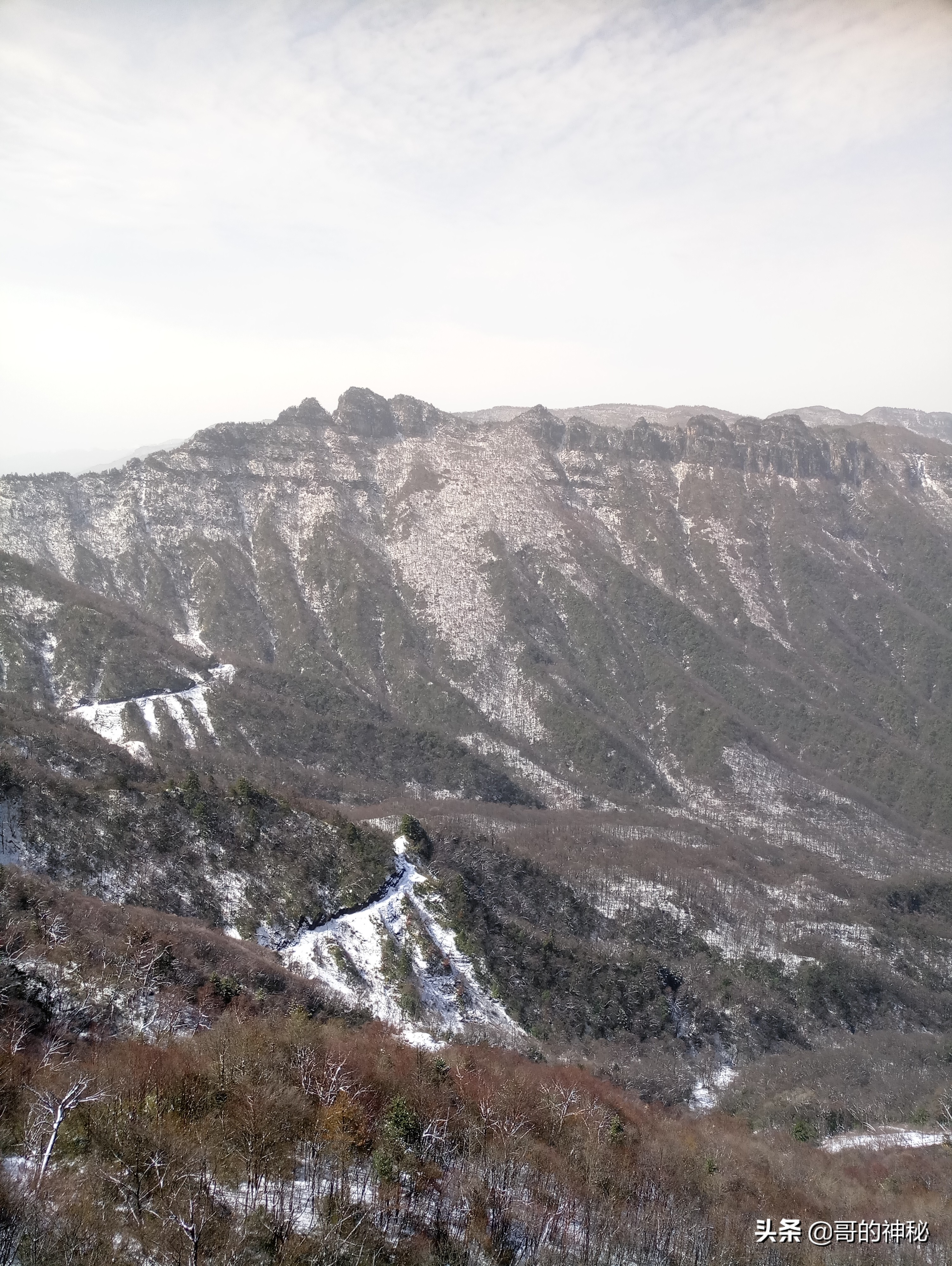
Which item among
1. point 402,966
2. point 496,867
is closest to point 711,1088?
point 402,966

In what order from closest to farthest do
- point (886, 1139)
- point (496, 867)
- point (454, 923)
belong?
point (886, 1139)
point (454, 923)
point (496, 867)

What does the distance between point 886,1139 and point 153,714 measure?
4991 inches

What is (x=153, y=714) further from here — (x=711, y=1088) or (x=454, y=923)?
(x=711, y=1088)

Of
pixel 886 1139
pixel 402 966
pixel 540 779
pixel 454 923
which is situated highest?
pixel 402 966

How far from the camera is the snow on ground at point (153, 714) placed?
13925 cm

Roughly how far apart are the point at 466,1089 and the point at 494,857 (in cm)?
6581

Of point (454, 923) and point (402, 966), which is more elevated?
point (402, 966)

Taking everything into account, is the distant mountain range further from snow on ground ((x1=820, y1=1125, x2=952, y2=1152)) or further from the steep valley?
snow on ground ((x1=820, y1=1125, x2=952, y2=1152))

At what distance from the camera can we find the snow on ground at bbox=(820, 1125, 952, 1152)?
2366 inches

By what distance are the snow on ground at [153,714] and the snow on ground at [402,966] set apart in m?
66.3

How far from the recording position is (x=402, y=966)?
76.0m

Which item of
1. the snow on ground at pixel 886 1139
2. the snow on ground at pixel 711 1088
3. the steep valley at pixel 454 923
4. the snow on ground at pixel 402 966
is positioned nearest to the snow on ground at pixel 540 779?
the steep valley at pixel 454 923

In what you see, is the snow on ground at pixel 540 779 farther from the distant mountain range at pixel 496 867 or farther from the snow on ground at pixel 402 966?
the snow on ground at pixel 402 966

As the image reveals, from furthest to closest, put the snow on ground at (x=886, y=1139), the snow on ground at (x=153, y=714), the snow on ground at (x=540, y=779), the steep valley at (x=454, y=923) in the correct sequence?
the snow on ground at (x=540, y=779) → the snow on ground at (x=153, y=714) → the snow on ground at (x=886, y=1139) → the steep valley at (x=454, y=923)
